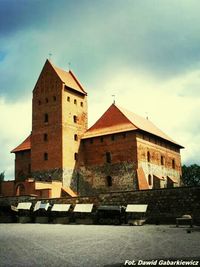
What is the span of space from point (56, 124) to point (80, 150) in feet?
14.2

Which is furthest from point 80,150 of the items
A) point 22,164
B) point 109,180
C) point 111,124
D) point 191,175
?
point 191,175

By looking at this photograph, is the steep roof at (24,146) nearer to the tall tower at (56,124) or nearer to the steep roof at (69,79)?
the tall tower at (56,124)

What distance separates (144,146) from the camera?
43.9 m

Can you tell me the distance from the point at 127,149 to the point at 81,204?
53.2ft

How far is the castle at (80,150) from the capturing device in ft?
139

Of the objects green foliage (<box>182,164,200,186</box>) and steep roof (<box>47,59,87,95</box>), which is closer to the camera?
steep roof (<box>47,59,87,95</box>)

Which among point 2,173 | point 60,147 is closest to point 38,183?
point 60,147

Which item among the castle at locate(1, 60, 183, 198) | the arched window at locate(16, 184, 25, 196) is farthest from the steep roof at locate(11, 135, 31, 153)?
the arched window at locate(16, 184, 25, 196)

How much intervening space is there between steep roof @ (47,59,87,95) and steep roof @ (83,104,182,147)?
14.2 ft

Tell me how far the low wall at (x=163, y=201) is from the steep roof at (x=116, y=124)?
17085 mm

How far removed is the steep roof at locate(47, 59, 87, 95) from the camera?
47.3 metres

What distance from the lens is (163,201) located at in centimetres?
2433


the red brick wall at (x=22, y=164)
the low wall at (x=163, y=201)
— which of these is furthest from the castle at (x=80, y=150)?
the low wall at (x=163, y=201)

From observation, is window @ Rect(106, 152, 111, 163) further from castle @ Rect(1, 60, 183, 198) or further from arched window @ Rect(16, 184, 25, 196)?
arched window @ Rect(16, 184, 25, 196)
